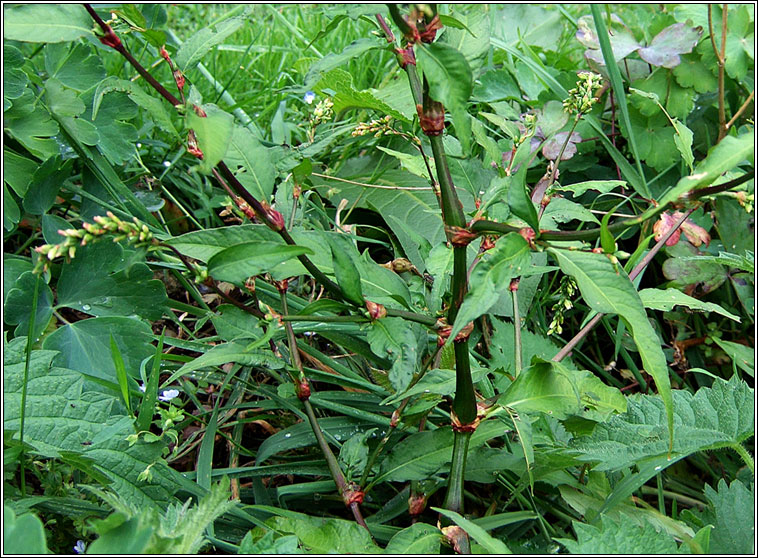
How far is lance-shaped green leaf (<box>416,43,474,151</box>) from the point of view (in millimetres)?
748

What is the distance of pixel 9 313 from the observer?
129cm

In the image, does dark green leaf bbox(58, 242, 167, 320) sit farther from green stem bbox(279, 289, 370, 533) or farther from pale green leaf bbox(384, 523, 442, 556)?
pale green leaf bbox(384, 523, 442, 556)

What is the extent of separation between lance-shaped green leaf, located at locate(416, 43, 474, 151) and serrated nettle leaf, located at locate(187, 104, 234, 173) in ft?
0.74

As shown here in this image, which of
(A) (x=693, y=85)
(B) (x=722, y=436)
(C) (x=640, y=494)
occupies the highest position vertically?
(A) (x=693, y=85)

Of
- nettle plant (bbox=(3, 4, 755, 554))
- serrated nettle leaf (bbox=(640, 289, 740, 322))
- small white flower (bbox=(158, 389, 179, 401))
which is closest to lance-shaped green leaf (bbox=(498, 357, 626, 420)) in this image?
nettle plant (bbox=(3, 4, 755, 554))

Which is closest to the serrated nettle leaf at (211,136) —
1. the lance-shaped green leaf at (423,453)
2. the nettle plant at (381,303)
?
the nettle plant at (381,303)

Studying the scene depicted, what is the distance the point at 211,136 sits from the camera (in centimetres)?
71

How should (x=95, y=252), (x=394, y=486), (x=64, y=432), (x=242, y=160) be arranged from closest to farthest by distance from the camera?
1. (x=242, y=160)
2. (x=64, y=432)
3. (x=394, y=486)
4. (x=95, y=252)

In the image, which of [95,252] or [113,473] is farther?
[95,252]

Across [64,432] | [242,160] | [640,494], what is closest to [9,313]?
[64,432]

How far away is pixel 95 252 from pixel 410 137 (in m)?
0.69

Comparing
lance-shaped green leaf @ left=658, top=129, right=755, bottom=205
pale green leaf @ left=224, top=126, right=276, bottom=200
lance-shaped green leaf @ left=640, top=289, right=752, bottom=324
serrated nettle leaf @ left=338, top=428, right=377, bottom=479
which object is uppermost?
lance-shaped green leaf @ left=658, top=129, right=755, bottom=205

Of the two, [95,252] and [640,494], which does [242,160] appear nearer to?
[95,252]

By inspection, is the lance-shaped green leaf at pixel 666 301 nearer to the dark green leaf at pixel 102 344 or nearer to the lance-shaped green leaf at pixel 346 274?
the lance-shaped green leaf at pixel 346 274
